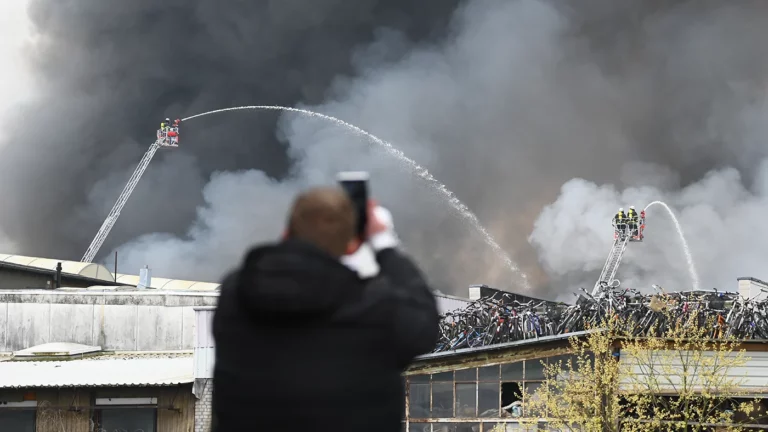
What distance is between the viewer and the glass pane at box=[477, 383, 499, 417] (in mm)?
33781

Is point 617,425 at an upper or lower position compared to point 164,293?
lower

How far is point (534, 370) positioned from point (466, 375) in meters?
2.42

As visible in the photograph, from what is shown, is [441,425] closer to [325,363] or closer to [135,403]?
[135,403]

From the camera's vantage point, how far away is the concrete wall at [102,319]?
44000mm

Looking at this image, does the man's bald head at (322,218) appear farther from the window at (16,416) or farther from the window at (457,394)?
the window at (16,416)

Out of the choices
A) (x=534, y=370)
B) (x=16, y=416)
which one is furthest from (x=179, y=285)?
(x=534, y=370)

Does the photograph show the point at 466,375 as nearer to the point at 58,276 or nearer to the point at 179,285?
the point at 58,276

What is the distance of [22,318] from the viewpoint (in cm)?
4503

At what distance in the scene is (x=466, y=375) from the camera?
112 ft

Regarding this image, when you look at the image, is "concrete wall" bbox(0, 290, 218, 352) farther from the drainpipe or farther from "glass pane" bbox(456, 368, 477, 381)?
"glass pane" bbox(456, 368, 477, 381)

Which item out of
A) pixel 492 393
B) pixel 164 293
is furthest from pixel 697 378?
pixel 164 293

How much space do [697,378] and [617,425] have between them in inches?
126

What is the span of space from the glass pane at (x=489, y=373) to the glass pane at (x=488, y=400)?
0.69 ft

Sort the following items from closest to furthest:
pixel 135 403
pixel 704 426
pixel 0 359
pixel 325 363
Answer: pixel 325 363, pixel 704 426, pixel 135 403, pixel 0 359
